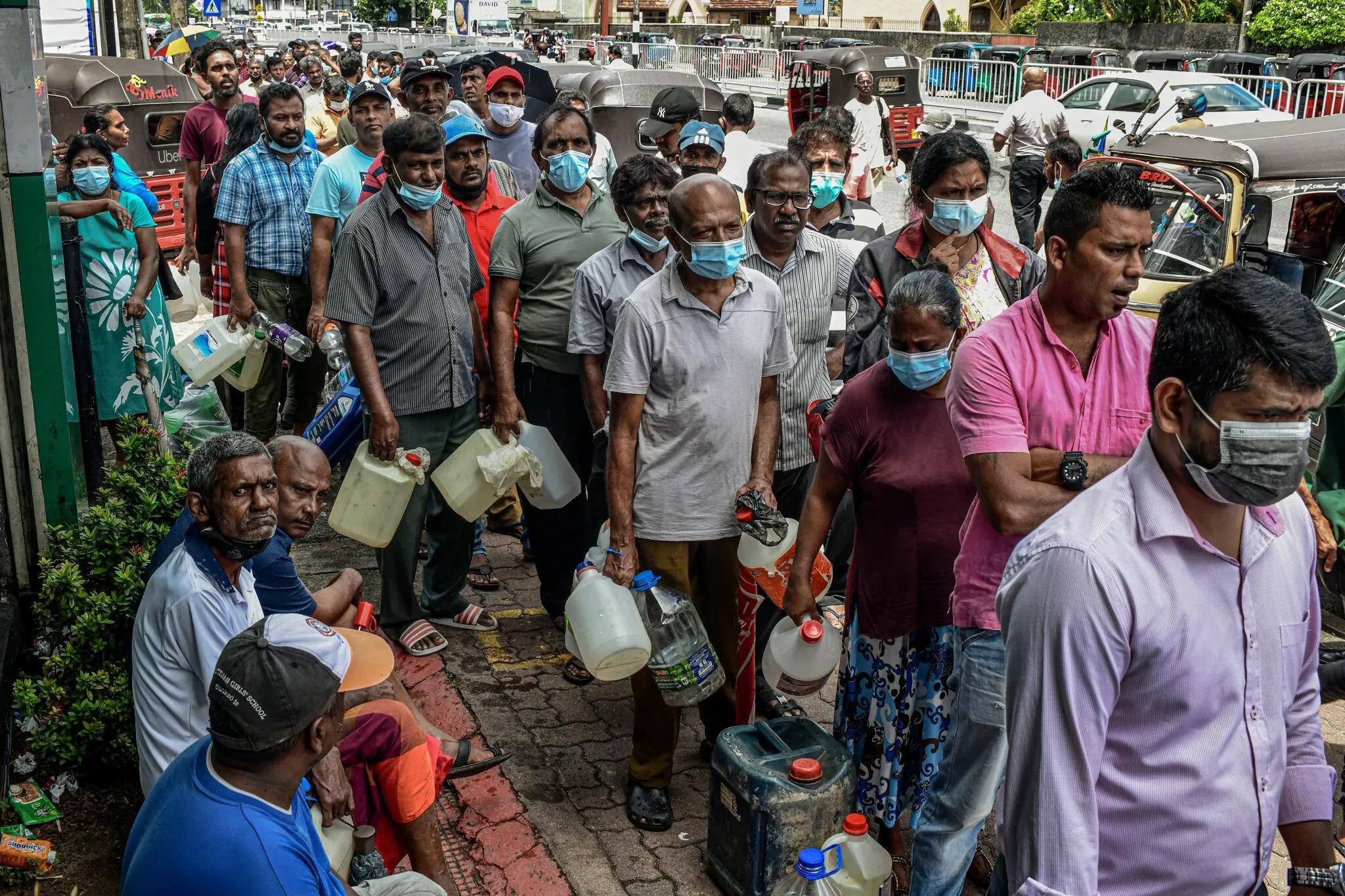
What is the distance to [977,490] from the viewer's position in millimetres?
2963

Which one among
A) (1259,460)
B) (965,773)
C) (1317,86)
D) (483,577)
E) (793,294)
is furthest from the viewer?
(1317,86)

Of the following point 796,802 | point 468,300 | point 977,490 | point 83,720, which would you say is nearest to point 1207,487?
point 977,490

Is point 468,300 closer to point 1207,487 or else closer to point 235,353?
point 235,353

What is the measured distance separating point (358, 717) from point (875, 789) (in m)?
1.51

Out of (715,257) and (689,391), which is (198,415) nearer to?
(689,391)

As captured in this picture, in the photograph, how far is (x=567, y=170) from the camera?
5.25 m

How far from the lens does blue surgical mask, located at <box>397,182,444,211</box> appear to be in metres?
4.97

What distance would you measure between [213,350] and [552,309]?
2.28 meters

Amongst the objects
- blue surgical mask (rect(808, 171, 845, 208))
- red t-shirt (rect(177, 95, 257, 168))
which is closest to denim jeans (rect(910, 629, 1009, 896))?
blue surgical mask (rect(808, 171, 845, 208))

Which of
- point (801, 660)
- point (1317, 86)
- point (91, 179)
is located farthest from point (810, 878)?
point (1317, 86)

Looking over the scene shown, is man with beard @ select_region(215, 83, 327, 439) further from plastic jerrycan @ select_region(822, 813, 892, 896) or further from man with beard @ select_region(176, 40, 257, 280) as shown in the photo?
plastic jerrycan @ select_region(822, 813, 892, 896)

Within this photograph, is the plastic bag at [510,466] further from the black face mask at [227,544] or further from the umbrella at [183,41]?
the umbrella at [183,41]

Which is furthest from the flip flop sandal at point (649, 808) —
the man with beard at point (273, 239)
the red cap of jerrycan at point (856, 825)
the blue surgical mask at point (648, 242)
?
the man with beard at point (273, 239)

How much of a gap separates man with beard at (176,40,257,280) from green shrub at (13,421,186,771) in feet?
16.3
